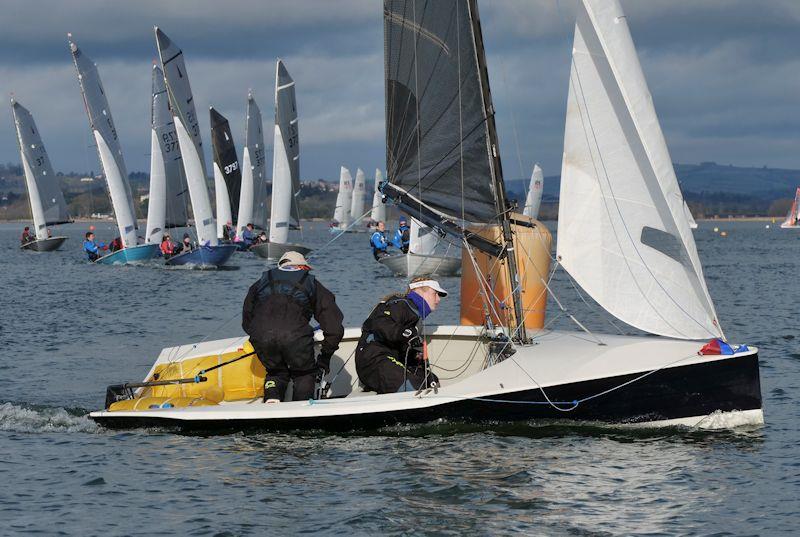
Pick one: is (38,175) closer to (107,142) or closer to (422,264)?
(107,142)

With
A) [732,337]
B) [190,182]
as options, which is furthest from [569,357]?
[190,182]

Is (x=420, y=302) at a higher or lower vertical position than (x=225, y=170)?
lower

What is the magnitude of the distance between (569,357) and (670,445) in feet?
4.78

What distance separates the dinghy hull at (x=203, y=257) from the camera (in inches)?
1738

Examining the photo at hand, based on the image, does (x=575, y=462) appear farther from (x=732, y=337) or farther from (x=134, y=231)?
(x=134, y=231)

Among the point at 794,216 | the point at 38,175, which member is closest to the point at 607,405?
the point at 38,175

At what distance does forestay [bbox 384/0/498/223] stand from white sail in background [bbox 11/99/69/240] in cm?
4956

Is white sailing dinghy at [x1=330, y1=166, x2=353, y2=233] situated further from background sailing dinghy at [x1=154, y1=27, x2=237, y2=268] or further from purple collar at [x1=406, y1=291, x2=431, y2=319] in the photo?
purple collar at [x1=406, y1=291, x2=431, y2=319]

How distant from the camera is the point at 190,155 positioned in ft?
145

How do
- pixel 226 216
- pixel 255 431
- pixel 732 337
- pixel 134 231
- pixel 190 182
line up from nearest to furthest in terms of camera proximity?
pixel 255 431 → pixel 732 337 → pixel 190 182 → pixel 134 231 → pixel 226 216

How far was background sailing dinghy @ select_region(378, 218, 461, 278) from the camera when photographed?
3884 cm

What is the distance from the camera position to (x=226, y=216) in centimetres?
5953

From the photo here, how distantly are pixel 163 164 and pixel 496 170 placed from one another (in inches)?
1366

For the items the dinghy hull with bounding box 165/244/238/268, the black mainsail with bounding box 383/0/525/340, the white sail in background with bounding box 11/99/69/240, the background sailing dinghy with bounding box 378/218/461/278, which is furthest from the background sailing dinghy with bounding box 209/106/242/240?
the black mainsail with bounding box 383/0/525/340
